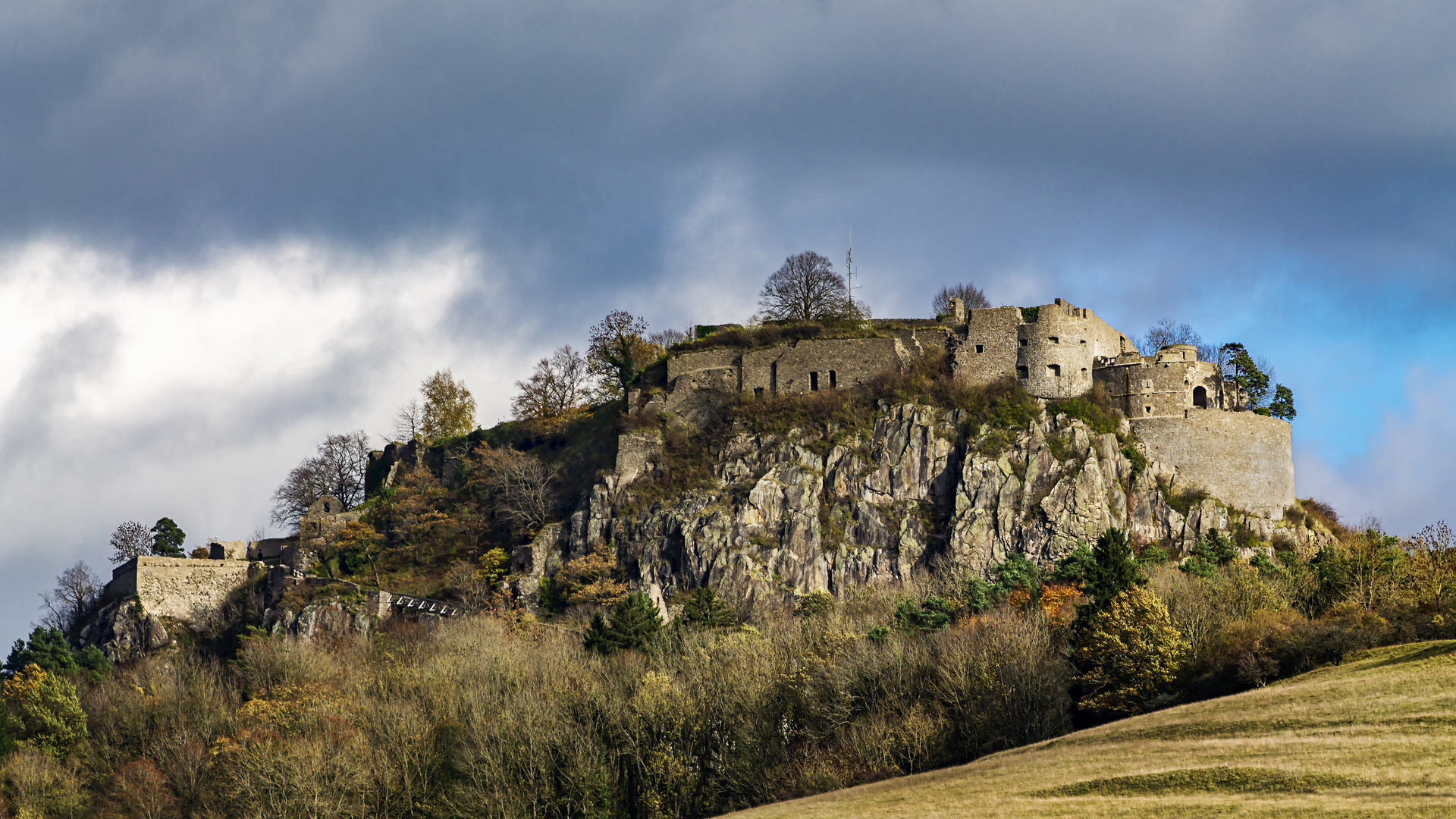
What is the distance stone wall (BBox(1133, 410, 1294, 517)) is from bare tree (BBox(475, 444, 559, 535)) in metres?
33.1

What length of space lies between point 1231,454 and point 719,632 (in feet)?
94.7

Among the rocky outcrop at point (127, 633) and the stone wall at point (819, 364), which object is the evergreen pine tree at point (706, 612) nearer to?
the stone wall at point (819, 364)

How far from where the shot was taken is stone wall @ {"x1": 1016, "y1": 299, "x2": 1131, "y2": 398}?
256 feet

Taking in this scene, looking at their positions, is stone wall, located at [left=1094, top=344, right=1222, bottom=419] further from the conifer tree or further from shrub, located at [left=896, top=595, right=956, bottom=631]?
the conifer tree

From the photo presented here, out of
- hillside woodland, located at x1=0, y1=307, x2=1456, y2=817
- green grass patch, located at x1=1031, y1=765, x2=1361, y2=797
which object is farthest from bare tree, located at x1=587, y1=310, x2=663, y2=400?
green grass patch, located at x1=1031, y1=765, x2=1361, y2=797

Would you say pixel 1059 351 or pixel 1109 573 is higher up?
pixel 1059 351

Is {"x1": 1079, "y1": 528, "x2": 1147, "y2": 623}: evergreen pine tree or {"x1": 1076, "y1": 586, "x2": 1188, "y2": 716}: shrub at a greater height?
{"x1": 1079, "y1": 528, "x2": 1147, "y2": 623}: evergreen pine tree

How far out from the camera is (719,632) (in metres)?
64.7

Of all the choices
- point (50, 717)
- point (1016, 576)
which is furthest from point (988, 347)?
point (50, 717)

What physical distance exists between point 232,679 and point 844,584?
31.5 m

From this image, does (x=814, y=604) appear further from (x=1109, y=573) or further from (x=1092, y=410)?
(x=1092, y=410)

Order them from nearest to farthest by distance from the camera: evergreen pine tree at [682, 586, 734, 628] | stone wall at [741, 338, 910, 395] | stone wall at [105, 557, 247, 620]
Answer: evergreen pine tree at [682, 586, 734, 628]
stone wall at [741, 338, 910, 395]
stone wall at [105, 557, 247, 620]

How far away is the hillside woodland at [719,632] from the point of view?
5234cm

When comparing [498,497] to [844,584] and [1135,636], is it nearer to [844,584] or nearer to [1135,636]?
[844,584]
